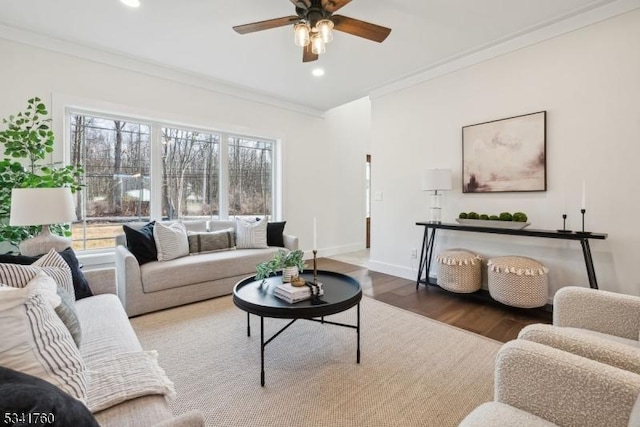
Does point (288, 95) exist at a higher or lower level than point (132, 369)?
higher

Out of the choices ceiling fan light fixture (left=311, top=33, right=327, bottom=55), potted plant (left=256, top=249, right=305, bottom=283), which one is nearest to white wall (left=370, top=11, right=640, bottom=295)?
ceiling fan light fixture (left=311, top=33, right=327, bottom=55)

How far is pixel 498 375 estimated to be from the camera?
3.40ft

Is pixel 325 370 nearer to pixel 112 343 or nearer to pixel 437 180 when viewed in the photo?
pixel 112 343

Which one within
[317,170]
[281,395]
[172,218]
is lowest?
[281,395]

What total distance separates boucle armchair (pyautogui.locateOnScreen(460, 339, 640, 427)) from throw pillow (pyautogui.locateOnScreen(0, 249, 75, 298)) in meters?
1.93

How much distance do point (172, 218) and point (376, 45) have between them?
3307 millimetres

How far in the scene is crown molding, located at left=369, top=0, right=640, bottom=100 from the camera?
250 centimetres

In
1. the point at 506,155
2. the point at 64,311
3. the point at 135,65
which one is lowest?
the point at 64,311

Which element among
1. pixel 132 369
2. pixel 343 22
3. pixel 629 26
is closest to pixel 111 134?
pixel 343 22

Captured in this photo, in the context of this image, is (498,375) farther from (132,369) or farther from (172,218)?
(172,218)

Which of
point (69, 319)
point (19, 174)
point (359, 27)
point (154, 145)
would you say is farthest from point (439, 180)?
point (19, 174)

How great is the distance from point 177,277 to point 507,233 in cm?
330

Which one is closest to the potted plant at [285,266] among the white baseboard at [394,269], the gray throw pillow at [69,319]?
the gray throw pillow at [69,319]

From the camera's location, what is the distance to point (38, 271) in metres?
1.47
